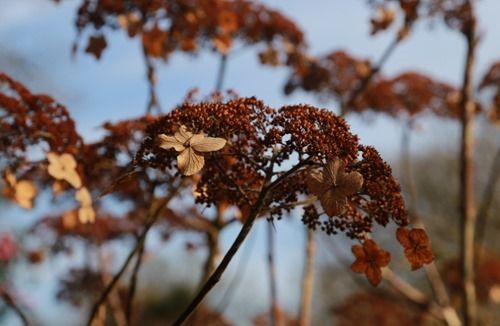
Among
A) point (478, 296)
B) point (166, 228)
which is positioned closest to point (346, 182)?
point (166, 228)

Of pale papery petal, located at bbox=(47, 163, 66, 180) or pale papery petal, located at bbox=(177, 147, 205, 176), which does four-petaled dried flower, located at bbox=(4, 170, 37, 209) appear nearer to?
pale papery petal, located at bbox=(47, 163, 66, 180)

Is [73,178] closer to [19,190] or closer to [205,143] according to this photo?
[19,190]

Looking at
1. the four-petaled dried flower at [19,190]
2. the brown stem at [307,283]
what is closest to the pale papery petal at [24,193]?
the four-petaled dried flower at [19,190]

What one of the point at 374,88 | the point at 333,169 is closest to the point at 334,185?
the point at 333,169

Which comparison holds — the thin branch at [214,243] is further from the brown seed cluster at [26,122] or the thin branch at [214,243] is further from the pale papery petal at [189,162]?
the pale papery petal at [189,162]

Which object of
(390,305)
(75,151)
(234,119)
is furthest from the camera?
(390,305)

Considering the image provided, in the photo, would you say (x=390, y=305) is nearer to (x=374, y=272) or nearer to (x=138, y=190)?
(x=138, y=190)

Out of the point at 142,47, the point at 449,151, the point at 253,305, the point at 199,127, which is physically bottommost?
the point at 199,127
